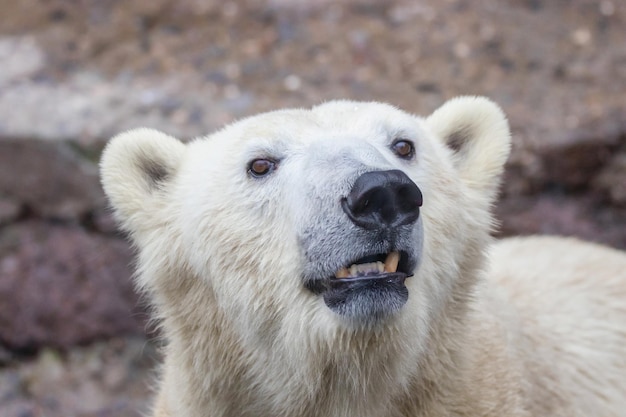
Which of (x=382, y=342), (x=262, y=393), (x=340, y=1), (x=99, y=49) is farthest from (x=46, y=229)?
(x=382, y=342)

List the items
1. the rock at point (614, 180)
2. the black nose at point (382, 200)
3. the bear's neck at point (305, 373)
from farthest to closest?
1. the rock at point (614, 180)
2. the bear's neck at point (305, 373)
3. the black nose at point (382, 200)

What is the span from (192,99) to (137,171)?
2589 mm

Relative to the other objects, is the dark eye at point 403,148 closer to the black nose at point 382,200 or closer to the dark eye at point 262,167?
the dark eye at point 262,167

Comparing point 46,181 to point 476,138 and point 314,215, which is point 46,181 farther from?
point 314,215

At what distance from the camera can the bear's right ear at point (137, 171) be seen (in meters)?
3.25

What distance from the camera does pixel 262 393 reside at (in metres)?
2.98

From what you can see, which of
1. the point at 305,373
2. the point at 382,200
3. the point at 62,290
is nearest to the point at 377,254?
the point at 382,200

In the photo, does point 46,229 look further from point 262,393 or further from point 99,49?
point 262,393

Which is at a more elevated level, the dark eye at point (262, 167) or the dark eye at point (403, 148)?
the dark eye at point (403, 148)

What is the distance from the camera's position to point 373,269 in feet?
8.45

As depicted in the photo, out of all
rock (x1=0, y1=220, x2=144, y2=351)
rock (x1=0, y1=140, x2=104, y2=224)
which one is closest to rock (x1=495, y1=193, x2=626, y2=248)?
rock (x1=0, y1=220, x2=144, y2=351)

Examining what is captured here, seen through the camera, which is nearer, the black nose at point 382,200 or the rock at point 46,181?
the black nose at point 382,200

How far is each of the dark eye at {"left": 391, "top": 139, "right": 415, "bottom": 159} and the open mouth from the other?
1.77 feet

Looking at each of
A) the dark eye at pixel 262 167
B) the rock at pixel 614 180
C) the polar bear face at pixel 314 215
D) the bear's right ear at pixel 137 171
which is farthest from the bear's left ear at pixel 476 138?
the rock at pixel 614 180
